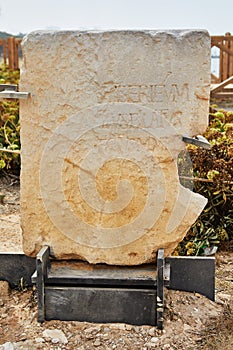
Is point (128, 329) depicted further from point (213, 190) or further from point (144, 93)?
point (213, 190)

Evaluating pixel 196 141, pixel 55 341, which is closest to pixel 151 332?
pixel 55 341

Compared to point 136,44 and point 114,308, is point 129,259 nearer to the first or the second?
point 114,308

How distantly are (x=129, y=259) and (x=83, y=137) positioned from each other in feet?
2.75

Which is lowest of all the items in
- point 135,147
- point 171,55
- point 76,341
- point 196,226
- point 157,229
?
point 76,341

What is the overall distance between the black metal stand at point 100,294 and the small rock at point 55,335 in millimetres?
115

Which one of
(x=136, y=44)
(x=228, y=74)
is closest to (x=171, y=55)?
(x=136, y=44)

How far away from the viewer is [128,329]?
10.0 ft

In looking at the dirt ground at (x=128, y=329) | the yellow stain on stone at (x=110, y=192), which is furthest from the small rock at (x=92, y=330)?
the yellow stain on stone at (x=110, y=192)

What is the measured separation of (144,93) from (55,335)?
5.04 ft

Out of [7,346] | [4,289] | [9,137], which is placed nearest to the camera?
[7,346]

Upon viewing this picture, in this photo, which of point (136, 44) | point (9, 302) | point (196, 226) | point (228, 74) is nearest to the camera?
point (136, 44)

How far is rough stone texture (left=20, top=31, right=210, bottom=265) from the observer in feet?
9.67

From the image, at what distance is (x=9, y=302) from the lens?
332cm

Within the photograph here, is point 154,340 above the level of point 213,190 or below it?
below
